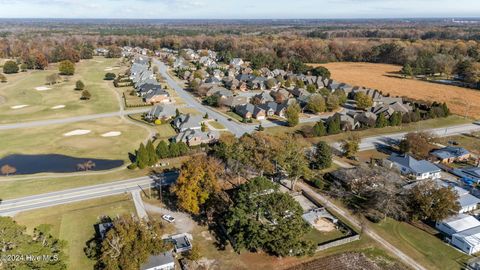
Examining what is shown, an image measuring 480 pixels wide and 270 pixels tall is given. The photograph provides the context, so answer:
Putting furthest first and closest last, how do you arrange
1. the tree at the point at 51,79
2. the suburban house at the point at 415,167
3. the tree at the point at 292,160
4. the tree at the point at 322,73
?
the tree at the point at 322,73 < the tree at the point at 51,79 < the suburban house at the point at 415,167 < the tree at the point at 292,160

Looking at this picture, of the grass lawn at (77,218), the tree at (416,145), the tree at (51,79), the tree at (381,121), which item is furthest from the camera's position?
the tree at (51,79)

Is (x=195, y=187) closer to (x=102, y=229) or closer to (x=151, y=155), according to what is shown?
(x=102, y=229)

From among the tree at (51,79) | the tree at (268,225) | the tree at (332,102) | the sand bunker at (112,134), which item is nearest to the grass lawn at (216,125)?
the sand bunker at (112,134)

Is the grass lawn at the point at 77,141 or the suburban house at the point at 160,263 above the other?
the grass lawn at the point at 77,141

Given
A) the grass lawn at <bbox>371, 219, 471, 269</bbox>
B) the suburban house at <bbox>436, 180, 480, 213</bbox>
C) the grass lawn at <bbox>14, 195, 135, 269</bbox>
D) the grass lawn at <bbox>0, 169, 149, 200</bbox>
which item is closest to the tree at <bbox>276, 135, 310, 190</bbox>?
the grass lawn at <bbox>371, 219, 471, 269</bbox>

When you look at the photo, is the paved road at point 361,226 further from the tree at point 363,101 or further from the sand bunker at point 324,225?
the tree at point 363,101

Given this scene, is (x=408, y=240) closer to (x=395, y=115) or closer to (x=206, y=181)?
(x=206, y=181)
